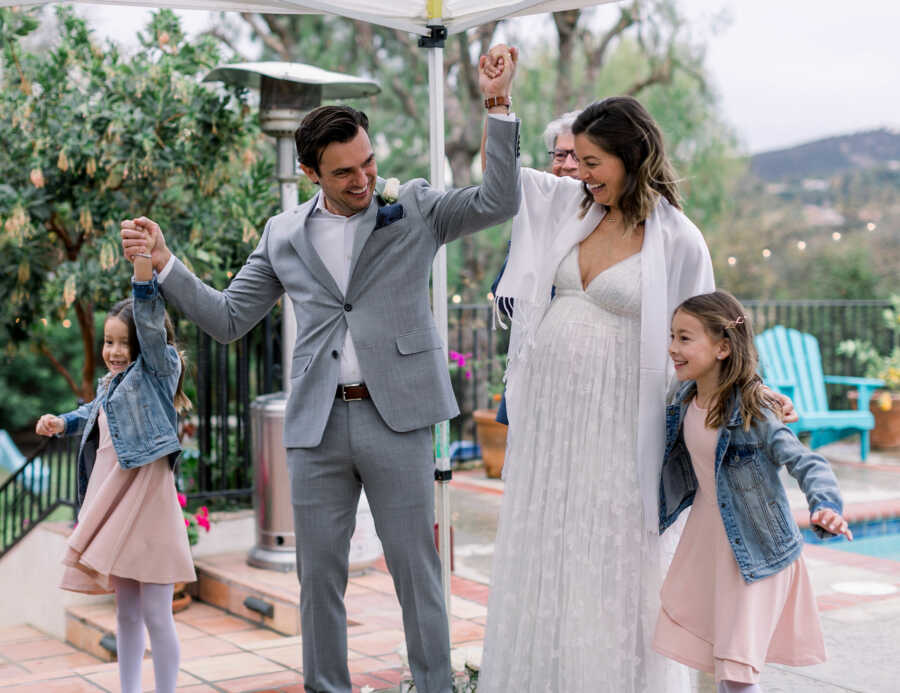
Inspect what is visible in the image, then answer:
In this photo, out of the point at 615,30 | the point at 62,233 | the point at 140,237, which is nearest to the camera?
the point at 140,237

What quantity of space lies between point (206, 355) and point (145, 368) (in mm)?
2942

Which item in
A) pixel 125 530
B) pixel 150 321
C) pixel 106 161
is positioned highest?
pixel 106 161

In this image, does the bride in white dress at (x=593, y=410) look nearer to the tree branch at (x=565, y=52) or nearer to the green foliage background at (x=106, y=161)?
the green foliage background at (x=106, y=161)

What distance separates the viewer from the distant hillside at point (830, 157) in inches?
901

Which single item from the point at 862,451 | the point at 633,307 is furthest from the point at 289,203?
the point at 862,451

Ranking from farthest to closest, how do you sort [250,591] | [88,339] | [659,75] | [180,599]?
[659,75] → [88,339] → [180,599] → [250,591]

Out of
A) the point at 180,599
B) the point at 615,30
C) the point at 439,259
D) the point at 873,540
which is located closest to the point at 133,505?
the point at 439,259

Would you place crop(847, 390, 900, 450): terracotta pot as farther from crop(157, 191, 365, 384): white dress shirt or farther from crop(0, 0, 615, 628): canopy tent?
crop(157, 191, 365, 384): white dress shirt

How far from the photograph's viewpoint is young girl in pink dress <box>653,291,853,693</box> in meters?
2.51

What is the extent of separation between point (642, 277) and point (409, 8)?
1127 millimetres

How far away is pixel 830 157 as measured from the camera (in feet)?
78.9

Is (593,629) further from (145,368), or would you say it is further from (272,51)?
(272,51)

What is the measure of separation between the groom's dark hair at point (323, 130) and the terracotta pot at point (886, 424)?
23.6 ft

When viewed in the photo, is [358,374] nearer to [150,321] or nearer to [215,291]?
[215,291]
